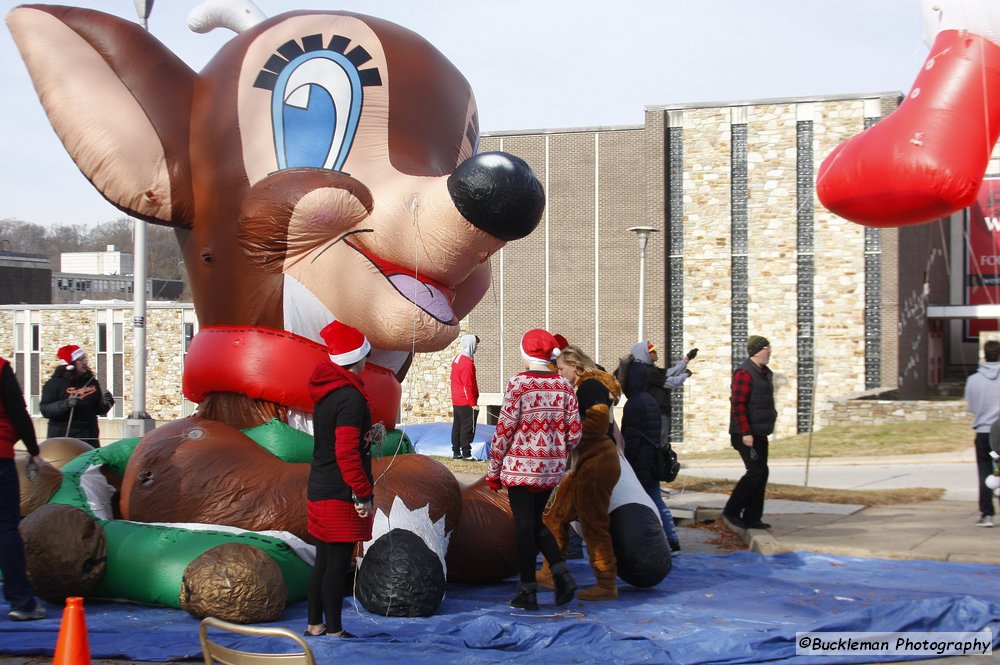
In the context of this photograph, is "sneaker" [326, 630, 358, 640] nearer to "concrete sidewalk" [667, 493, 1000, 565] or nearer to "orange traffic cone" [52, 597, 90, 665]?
"orange traffic cone" [52, 597, 90, 665]

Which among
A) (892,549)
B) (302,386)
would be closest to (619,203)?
(892,549)

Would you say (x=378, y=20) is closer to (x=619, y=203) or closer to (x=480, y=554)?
(x=480, y=554)

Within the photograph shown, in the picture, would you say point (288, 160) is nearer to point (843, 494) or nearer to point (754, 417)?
point (754, 417)

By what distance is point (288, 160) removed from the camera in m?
6.02

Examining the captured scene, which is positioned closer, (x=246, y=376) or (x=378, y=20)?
(x=246, y=376)

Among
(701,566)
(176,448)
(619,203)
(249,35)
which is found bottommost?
(701,566)

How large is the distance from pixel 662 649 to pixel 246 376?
281 centimetres

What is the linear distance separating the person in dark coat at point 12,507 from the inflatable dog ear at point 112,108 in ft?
4.34

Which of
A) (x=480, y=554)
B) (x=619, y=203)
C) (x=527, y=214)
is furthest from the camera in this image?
(x=619, y=203)

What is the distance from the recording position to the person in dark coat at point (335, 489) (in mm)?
4922

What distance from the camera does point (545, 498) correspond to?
19.7 ft

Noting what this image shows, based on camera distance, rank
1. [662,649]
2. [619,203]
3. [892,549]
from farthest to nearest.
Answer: [619,203] → [892,549] → [662,649]

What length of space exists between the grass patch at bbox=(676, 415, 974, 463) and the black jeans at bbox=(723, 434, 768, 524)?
9622mm

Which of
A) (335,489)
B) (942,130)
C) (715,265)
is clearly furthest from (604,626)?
(715,265)
